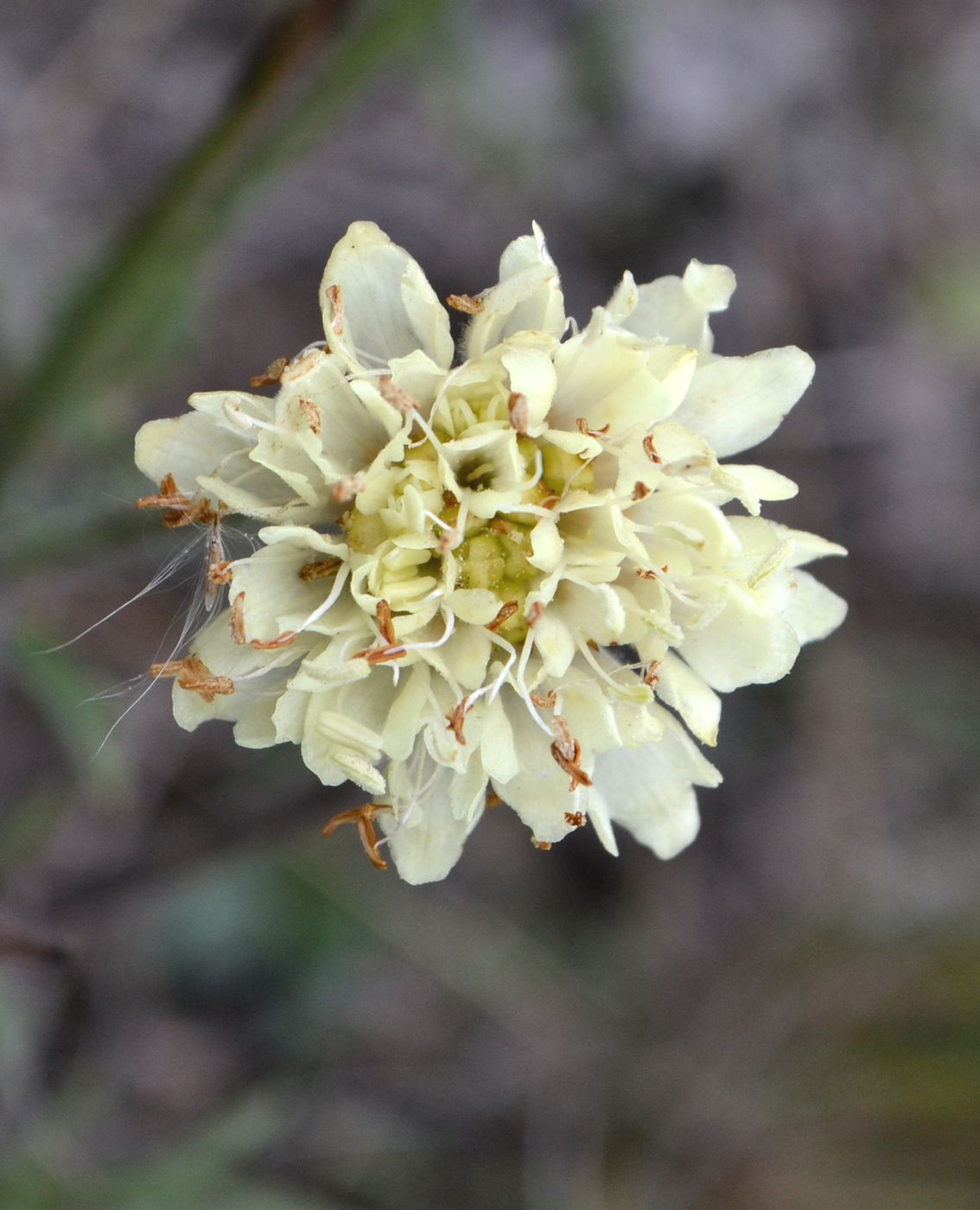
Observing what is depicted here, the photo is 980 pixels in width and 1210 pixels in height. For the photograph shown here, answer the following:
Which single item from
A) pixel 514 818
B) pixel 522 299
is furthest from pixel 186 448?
pixel 514 818

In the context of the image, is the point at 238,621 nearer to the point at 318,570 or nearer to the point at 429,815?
the point at 318,570

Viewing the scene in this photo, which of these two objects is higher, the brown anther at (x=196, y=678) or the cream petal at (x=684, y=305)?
the cream petal at (x=684, y=305)

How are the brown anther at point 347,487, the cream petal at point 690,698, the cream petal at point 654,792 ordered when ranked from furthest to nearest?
the cream petal at point 654,792 < the cream petal at point 690,698 < the brown anther at point 347,487

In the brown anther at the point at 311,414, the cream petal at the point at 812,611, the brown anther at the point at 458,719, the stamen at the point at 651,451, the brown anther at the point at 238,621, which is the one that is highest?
the brown anther at the point at 311,414

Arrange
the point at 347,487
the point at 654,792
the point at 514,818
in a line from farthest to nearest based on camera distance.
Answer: the point at 514,818 → the point at 654,792 → the point at 347,487

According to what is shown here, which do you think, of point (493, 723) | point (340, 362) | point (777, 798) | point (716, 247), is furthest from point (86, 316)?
point (777, 798)

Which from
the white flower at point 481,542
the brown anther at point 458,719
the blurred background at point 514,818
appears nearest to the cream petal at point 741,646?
the white flower at point 481,542

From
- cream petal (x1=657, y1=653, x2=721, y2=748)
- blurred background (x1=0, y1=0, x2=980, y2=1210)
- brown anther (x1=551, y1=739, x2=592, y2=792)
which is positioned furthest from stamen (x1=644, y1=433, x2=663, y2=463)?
blurred background (x1=0, y1=0, x2=980, y2=1210)

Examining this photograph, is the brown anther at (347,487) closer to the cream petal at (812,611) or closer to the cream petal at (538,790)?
the cream petal at (538,790)
